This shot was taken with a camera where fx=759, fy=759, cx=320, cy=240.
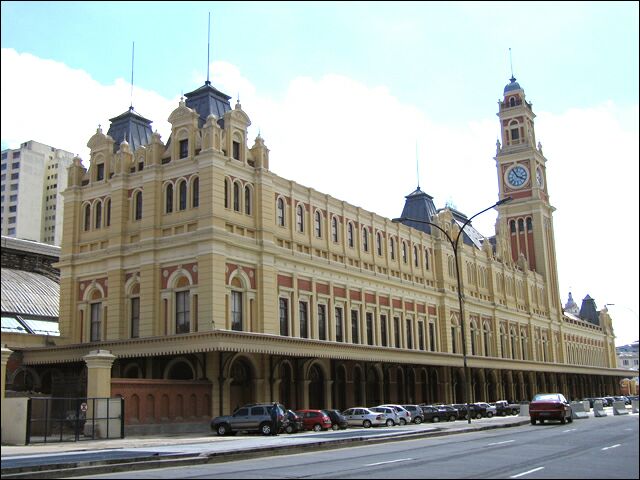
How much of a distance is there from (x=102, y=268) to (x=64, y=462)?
1116 inches

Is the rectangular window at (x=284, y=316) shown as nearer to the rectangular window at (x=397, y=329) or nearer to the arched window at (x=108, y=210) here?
the arched window at (x=108, y=210)

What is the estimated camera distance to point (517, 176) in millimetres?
98062

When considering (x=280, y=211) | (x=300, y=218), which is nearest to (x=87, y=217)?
(x=280, y=211)

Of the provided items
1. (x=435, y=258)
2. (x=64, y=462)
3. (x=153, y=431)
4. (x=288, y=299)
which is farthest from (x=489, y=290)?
(x=64, y=462)

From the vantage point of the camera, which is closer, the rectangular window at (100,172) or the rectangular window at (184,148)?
the rectangular window at (184,148)

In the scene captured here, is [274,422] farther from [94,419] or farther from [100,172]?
[100,172]

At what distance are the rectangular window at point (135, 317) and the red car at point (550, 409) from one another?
22864 mm

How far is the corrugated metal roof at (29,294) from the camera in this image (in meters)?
49.8

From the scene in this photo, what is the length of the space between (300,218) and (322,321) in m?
7.07

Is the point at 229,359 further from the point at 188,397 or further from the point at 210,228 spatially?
the point at 210,228

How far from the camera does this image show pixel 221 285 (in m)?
41.8

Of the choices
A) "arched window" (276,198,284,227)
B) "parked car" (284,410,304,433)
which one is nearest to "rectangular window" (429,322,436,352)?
"arched window" (276,198,284,227)

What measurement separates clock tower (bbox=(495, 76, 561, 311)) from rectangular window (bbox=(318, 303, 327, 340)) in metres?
46.3

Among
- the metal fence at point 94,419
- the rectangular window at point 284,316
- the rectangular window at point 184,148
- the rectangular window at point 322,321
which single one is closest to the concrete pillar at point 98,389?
the metal fence at point 94,419
